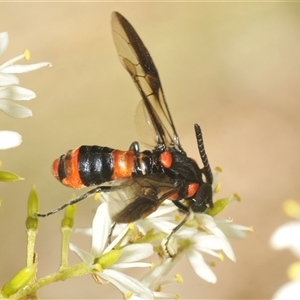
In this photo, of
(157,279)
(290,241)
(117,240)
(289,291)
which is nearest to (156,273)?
(157,279)

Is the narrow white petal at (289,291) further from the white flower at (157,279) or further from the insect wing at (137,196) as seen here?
the insect wing at (137,196)

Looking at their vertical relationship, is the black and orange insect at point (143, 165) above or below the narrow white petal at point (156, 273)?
above

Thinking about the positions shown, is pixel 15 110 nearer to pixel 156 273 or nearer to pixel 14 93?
pixel 14 93

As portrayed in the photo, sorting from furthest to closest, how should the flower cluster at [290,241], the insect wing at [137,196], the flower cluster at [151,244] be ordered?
1. the flower cluster at [290,241]
2. the flower cluster at [151,244]
3. the insect wing at [137,196]

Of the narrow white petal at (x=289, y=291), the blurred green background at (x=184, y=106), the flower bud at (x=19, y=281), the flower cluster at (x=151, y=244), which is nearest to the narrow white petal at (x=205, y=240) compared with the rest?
the flower cluster at (x=151, y=244)

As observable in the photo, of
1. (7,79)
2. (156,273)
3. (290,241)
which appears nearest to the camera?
(7,79)

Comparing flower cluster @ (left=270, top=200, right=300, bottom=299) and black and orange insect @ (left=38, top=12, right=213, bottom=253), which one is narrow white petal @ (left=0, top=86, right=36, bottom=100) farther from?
flower cluster @ (left=270, top=200, right=300, bottom=299)

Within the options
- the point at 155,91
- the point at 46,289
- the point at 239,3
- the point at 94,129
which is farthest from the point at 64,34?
the point at 155,91
